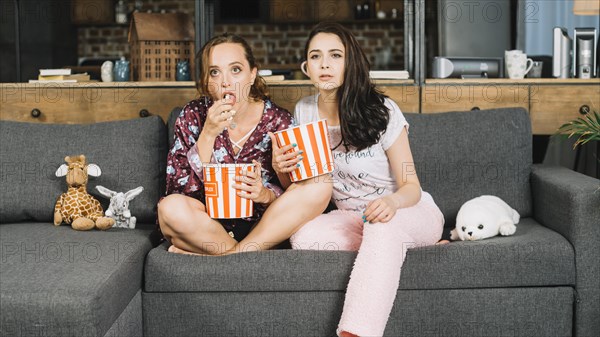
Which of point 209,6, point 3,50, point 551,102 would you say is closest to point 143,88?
point 209,6

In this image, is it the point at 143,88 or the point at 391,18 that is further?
the point at 391,18

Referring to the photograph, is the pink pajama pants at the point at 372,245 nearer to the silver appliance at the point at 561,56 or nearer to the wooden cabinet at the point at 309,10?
the silver appliance at the point at 561,56

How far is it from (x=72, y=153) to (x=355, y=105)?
1.03m

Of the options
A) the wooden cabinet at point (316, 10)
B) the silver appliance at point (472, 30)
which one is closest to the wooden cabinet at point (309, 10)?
the wooden cabinet at point (316, 10)

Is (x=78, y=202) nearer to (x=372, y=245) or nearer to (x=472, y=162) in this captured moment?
(x=372, y=245)

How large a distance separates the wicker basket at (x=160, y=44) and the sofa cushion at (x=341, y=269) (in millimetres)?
1160

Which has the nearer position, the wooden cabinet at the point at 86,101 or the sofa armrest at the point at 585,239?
the sofa armrest at the point at 585,239

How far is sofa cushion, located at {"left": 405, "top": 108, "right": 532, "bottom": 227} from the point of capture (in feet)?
8.14

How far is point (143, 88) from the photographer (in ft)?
9.36

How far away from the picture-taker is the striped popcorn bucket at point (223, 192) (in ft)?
6.15

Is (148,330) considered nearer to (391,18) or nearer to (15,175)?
(15,175)

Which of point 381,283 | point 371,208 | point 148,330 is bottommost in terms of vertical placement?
point 148,330

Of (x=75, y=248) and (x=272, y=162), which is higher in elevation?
(x=272, y=162)

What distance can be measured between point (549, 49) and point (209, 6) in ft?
9.54
